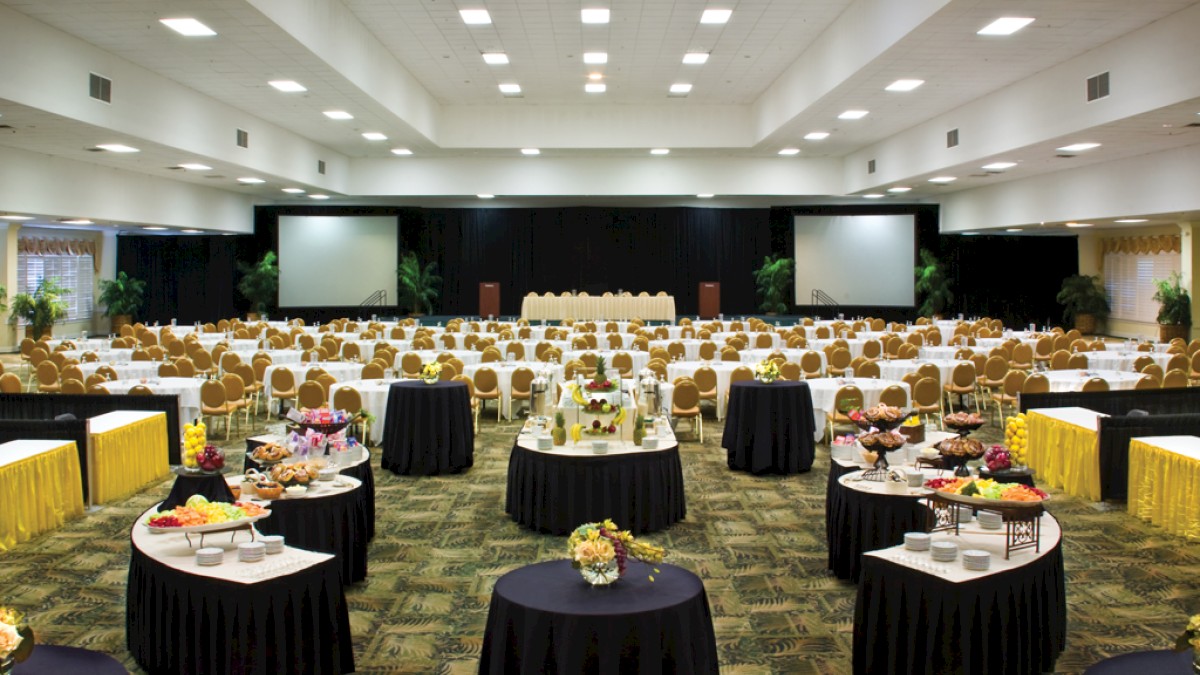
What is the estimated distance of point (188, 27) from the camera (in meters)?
13.4

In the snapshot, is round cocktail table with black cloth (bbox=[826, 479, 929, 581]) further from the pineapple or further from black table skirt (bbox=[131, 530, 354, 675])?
black table skirt (bbox=[131, 530, 354, 675])

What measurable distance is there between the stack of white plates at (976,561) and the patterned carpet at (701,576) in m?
1.06

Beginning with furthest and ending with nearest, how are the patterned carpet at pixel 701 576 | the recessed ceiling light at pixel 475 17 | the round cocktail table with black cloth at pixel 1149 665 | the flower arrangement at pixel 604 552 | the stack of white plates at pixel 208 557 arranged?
the recessed ceiling light at pixel 475 17 < the patterned carpet at pixel 701 576 < the stack of white plates at pixel 208 557 < the flower arrangement at pixel 604 552 < the round cocktail table with black cloth at pixel 1149 665

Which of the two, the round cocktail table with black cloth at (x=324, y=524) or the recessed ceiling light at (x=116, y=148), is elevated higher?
the recessed ceiling light at (x=116, y=148)

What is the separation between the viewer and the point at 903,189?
1068 inches

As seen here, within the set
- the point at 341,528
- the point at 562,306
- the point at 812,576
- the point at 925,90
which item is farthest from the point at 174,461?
the point at 562,306

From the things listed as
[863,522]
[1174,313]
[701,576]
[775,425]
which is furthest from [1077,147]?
[701,576]

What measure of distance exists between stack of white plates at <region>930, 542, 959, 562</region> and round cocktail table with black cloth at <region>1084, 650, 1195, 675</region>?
1.02 metres

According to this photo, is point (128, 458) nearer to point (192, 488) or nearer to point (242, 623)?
point (192, 488)

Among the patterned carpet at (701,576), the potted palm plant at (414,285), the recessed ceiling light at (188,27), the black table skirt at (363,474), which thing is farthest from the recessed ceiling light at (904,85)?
the potted palm plant at (414,285)

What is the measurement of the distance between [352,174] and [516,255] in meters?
6.40

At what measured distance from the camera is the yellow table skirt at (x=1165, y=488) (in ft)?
26.8

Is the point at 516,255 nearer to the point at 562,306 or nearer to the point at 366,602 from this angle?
the point at 562,306

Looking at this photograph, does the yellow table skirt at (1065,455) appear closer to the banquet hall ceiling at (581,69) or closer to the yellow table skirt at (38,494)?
the banquet hall ceiling at (581,69)
